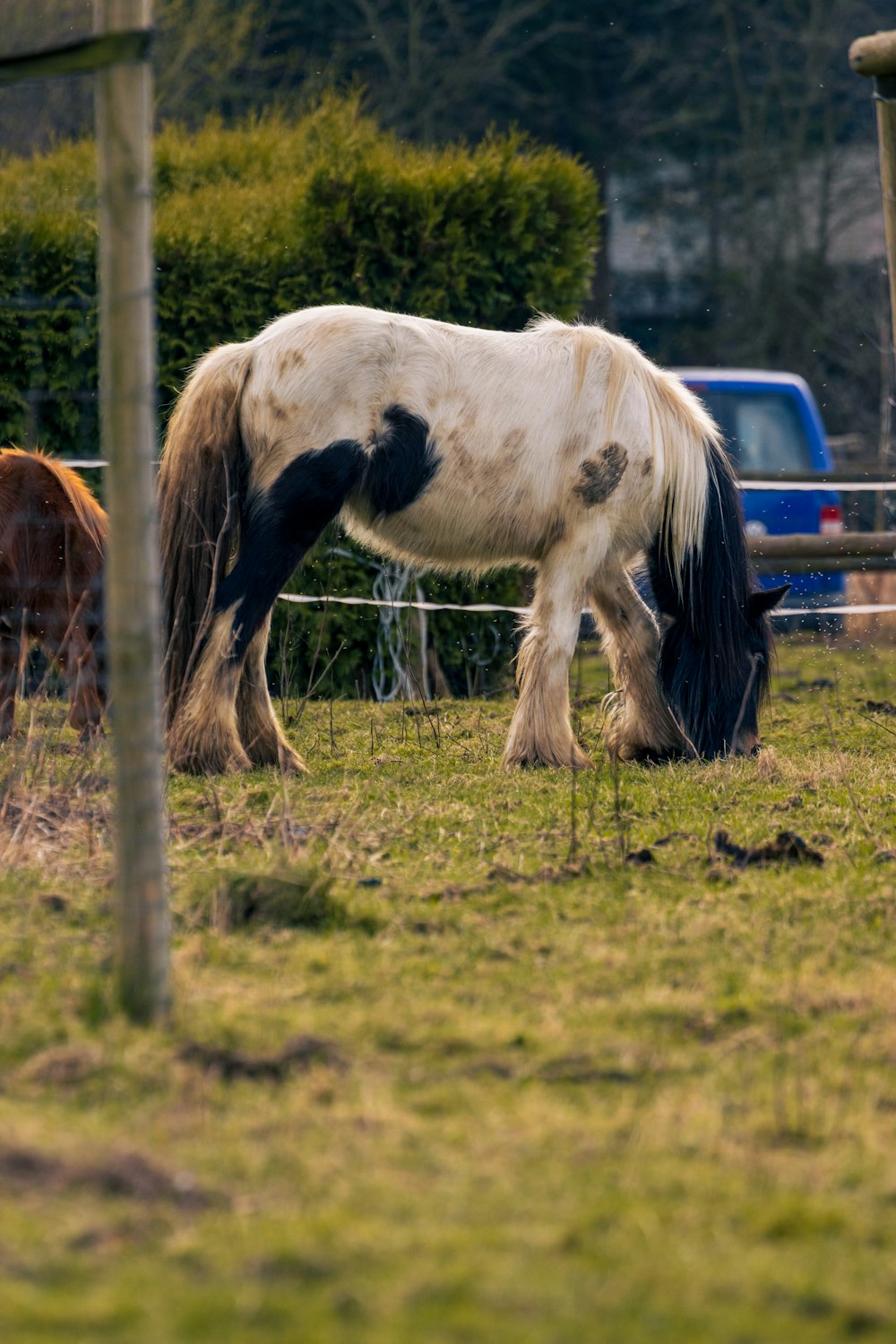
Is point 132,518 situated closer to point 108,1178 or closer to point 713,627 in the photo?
point 108,1178

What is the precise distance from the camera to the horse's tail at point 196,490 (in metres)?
5.97

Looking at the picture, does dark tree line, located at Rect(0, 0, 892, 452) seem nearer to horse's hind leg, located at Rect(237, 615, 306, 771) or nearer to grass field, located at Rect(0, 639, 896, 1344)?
horse's hind leg, located at Rect(237, 615, 306, 771)

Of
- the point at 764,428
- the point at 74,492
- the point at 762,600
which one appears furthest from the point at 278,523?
the point at 764,428

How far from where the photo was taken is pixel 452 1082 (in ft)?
9.53

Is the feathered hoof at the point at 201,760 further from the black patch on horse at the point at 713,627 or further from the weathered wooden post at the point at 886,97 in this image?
the weathered wooden post at the point at 886,97

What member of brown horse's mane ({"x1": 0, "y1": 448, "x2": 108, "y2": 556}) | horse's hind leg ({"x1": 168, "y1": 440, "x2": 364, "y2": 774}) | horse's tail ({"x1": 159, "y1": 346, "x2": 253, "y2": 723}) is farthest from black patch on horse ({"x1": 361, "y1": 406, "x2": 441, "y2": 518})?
brown horse's mane ({"x1": 0, "y1": 448, "x2": 108, "y2": 556})

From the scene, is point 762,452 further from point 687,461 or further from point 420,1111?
point 420,1111

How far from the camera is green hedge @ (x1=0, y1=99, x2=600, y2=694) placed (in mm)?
8984

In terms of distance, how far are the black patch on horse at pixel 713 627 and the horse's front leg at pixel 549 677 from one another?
45 cm

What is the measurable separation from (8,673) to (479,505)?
2028mm

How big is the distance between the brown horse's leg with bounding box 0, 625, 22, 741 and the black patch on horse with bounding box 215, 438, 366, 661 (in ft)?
3.78

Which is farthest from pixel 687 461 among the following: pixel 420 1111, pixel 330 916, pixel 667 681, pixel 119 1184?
pixel 119 1184

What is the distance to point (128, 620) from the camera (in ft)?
10.3

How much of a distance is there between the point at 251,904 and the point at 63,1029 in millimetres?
878
